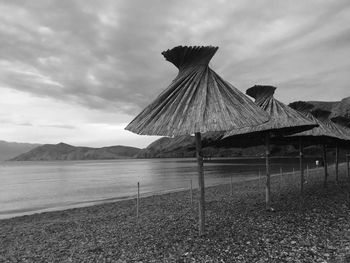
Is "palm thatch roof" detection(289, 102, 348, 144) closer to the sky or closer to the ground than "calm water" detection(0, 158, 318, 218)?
closer to the sky

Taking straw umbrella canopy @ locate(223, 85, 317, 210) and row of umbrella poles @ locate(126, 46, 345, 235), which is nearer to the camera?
row of umbrella poles @ locate(126, 46, 345, 235)

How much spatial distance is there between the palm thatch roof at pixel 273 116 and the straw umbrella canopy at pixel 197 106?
2889mm

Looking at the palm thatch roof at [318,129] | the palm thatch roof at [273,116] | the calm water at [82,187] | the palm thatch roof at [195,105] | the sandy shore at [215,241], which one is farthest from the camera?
the calm water at [82,187]

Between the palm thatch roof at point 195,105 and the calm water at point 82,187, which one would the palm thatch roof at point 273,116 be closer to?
the palm thatch roof at point 195,105

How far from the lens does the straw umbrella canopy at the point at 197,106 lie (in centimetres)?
841

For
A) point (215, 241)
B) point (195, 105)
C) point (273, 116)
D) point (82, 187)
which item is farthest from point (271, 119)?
point (82, 187)

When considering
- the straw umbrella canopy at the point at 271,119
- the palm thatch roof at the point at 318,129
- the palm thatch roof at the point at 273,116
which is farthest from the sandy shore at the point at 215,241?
the palm thatch roof at the point at 318,129

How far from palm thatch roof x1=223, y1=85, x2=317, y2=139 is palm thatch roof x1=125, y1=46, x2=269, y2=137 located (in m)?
2.86

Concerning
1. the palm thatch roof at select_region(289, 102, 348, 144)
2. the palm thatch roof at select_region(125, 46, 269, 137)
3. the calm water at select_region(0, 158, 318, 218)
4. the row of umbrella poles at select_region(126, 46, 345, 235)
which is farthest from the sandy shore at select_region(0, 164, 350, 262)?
the calm water at select_region(0, 158, 318, 218)

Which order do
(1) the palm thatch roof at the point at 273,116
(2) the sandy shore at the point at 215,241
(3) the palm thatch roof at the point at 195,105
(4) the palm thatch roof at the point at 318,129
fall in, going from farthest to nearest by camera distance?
(4) the palm thatch roof at the point at 318,129, (1) the palm thatch roof at the point at 273,116, (3) the palm thatch roof at the point at 195,105, (2) the sandy shore at the point at 215,241

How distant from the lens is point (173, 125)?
28.3 feet

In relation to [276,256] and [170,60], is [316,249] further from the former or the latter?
[170,60]

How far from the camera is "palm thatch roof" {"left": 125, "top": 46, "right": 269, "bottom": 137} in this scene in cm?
840

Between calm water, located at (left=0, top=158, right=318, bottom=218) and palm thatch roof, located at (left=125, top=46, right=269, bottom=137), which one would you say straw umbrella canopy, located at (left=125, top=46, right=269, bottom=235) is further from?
calm water, located at (left=0, top=158, right=318, bottom=218)
